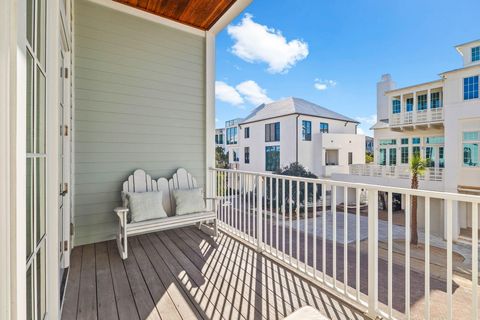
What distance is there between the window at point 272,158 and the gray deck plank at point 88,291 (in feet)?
46.3

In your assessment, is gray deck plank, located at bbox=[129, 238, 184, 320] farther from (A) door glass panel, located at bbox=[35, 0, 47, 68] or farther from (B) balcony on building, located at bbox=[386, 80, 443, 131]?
A: (B) balcony on building, located at bbox=[386, 80, 443, 131]

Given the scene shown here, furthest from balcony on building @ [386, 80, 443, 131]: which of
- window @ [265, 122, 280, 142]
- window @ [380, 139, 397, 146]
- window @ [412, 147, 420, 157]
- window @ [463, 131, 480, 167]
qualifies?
window @ [265, 122, 280, 142]

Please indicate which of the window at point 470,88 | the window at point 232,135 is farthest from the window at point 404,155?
the window at point 232,135

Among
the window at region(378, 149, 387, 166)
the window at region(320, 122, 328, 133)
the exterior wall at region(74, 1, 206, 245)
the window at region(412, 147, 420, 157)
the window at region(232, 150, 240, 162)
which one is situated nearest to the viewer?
the exterior wall at region(74, 1, 206, 245)

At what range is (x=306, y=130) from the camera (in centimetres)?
1536

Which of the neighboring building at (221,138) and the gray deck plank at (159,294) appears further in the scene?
the neighboring building at (221,138)

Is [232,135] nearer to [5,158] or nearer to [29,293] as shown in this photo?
[29,293]

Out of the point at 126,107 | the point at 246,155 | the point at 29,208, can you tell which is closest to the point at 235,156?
the point at 246,155

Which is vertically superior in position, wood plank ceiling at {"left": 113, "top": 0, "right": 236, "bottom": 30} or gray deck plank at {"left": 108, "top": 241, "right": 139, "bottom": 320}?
wood plank ceiling at {"left": 113, "top": 0, "right": 236, "bottom": 30}

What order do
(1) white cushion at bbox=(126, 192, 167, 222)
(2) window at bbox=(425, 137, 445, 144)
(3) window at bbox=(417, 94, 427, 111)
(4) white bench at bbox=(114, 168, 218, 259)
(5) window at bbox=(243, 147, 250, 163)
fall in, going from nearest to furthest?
1. (4) white bench at bbox=(114, 168, 218, 259)
2. (1) white cushion at bbox=(126, 192, 167, 222)
3. (2) window at bbox=(425, 137, 445, 144)
4. (3) window at bbox=(417, 94, 427, 111)
5. (5) window at bbox=(243, 147, 250, 163)

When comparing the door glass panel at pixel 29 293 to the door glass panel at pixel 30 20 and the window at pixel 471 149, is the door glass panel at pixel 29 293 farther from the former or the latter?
the window at pixel 471 149

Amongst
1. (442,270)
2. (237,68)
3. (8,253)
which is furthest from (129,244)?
(237,68)

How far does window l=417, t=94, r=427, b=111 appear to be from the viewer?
458 inches

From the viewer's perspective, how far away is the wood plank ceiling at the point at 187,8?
3.17 meters
